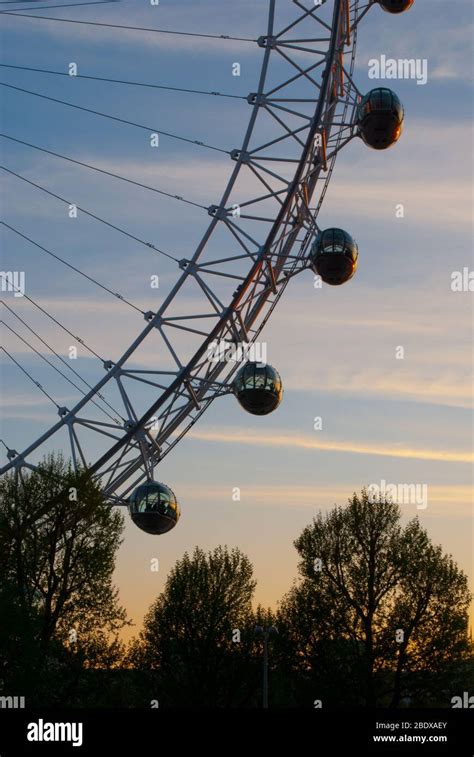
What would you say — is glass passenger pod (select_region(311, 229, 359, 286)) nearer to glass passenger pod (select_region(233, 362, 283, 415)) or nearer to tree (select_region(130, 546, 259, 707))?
glass passenger pod (select_region(233, 362, 283, 415))

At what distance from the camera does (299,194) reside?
29.2m

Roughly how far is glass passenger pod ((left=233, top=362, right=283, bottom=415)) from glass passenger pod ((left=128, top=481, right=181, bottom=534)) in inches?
111

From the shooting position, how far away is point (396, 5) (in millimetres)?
30797

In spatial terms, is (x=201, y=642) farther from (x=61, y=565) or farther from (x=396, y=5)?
(x=396, y=5)

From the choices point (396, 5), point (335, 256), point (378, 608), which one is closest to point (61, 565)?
point (378, 608)

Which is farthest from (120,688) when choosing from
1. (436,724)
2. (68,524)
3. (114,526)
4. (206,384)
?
(436,724)

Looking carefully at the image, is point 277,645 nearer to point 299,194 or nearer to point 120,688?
point 120,688

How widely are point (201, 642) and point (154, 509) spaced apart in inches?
1254

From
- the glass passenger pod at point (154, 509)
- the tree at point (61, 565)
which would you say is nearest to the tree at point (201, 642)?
the tree at point (61, 565)

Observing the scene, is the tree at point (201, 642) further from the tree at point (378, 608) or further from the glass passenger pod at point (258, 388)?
the glass passenger pod at point (258, 388)

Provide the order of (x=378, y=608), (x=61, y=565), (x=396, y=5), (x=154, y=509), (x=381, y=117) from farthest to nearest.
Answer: (x=378, y=608) → (x=61, y=565) → (x=396, y=5) → (x=381, y=117) → (x=154, y=509)

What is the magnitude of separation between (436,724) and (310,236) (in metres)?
12.7

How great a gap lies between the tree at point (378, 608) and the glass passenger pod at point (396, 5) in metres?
25.6

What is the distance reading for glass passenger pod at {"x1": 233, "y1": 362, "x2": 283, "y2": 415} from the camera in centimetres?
2670
